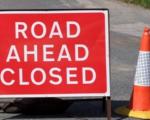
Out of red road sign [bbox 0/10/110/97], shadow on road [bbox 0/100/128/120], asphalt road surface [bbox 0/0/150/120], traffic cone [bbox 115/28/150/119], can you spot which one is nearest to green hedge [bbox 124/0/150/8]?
asphalt road surface [bbox 0/0/150/120]

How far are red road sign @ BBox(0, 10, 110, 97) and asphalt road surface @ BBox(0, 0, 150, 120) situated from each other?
1.51 feet

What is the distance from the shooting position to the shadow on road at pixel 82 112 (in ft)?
30.6

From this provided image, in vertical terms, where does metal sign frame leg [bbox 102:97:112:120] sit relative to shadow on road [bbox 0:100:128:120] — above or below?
above

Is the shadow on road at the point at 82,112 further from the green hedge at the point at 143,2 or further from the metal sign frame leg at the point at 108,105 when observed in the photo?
the green hedge at the point at 143,2

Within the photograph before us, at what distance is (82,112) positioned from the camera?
31.6 ft

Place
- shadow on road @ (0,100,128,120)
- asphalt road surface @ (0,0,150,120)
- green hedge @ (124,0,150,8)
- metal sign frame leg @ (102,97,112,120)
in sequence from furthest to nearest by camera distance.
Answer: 1. green hedge @ (124,0,150,8)
2. asphalt road surface @ (0,0,150,120)
3. shadow on road @ (0,100,128,120)
4. metal sign frame leg @ (102,97,112,120)

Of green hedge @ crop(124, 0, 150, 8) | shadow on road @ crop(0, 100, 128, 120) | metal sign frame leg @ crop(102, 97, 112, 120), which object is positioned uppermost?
green hedge @ crop(124, 0, 150, 8)

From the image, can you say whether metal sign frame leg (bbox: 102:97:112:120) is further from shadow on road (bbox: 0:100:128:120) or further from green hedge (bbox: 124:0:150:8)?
green hedge (bbox: 124:0:150:8)

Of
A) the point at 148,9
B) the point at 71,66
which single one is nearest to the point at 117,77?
the point at 71,66

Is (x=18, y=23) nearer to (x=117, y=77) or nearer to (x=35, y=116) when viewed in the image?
(x=35, y=116)

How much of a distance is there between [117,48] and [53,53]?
6519 millimetres

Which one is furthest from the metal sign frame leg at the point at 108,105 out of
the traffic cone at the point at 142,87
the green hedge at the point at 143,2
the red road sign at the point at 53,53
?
the green hedge at the point at 143,2

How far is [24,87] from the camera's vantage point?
8.99 meters

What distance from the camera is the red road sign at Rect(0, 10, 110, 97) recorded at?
29.5 ft
